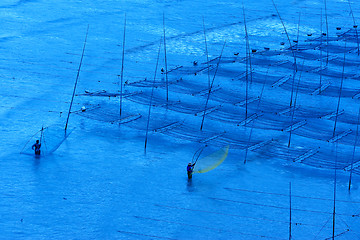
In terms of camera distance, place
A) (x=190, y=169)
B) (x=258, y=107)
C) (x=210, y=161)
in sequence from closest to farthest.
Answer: (x=190, y=169), (x=210, y=161), (x=258, y=107)

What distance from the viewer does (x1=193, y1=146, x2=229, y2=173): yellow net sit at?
40.3ft

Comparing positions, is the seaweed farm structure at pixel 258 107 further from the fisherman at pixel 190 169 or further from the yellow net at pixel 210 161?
the fisherman at pixel 190 169

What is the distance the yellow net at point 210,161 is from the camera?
12.3m

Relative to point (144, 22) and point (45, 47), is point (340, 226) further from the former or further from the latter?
point (144, 22)

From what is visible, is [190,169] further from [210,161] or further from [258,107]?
[258,107]

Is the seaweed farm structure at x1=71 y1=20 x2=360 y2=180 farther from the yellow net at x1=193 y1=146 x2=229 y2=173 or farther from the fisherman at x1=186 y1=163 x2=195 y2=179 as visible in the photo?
the fisherman at x1=186 y1=163 x2=195 y2=179

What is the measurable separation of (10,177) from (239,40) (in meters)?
13.8

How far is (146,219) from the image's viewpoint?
1080 centimetres

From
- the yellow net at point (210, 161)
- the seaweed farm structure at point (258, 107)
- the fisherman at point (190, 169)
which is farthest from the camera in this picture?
the seaweed farm structure at point (258, 107)

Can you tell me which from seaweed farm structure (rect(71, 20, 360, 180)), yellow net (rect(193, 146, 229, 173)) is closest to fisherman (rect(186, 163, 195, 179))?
yellow net (rect(193, 146, 229, 173))

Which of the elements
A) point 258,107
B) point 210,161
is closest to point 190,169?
point 210,161

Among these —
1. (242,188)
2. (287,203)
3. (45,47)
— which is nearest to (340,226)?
Answer: (287,203)

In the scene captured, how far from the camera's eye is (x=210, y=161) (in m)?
12.5

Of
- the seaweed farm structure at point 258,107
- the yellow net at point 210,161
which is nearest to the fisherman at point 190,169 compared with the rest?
the yellow net at point 210,161
